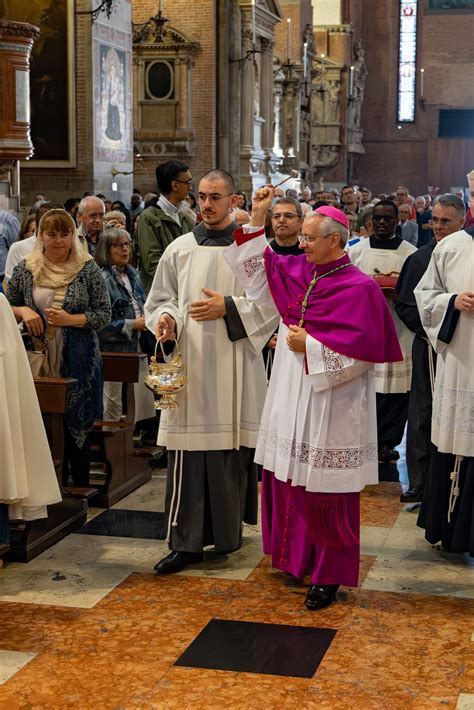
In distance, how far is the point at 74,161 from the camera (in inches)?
672

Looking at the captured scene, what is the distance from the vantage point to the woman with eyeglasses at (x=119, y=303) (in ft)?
26.7

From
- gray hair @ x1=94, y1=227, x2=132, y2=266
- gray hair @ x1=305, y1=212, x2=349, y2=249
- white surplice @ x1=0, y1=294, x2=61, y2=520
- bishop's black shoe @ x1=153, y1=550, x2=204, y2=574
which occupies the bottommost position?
bishop's black shoe @ x1=153, y1=550, x2=204, y2=574

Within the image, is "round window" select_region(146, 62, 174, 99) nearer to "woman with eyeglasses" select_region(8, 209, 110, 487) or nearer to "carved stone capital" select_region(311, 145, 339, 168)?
"carved stone capital" select_region(311, 145, 339, 168)

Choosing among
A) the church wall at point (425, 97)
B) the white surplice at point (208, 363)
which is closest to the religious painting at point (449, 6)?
the church wall at point (425, 97)

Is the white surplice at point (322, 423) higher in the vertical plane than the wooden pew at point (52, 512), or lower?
higher

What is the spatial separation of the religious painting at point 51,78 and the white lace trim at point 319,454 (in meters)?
12.2

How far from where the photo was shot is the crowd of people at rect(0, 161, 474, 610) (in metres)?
5.45

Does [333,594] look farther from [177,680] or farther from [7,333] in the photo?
[7,333]

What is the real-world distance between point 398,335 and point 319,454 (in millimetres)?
3335

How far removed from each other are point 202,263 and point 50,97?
1171cm

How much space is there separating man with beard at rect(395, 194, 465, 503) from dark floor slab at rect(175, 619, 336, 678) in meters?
2.27

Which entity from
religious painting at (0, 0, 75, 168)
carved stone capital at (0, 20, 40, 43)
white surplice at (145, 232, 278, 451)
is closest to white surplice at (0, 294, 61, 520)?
white surplice at (145, 232, 278, 451)

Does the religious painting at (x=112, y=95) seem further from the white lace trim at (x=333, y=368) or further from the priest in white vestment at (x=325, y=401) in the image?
the white lace trim at (x=333, y=368)

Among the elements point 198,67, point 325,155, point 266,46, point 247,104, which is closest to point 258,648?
point 198,67
